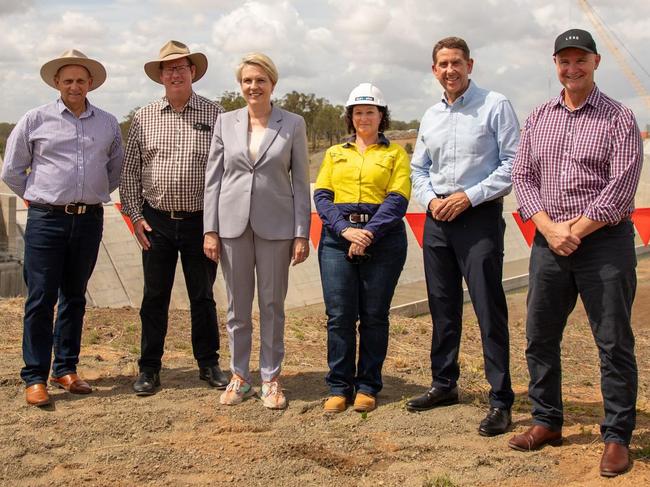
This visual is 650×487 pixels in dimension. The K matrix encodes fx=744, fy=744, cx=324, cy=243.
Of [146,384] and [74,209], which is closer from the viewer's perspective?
[74,209]

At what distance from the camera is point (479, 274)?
446 centimetres

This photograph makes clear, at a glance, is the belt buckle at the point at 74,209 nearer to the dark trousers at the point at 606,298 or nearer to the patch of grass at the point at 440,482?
the patch of grass at the point at 440,482

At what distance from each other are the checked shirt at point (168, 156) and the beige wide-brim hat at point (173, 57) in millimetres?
216

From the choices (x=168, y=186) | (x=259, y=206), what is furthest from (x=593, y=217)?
(x=168, y=186)

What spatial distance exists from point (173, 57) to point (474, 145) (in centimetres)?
209

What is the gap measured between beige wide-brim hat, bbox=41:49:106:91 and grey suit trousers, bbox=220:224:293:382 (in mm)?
1513

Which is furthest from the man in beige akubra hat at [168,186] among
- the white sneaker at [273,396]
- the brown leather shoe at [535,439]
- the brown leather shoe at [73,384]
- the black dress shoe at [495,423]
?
the brown leather shoe at [535,439]

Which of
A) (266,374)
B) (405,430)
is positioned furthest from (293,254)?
(405,430)

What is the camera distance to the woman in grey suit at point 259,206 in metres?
4.85

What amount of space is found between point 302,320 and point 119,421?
459 cm

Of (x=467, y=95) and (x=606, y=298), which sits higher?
(x=467, y=95)

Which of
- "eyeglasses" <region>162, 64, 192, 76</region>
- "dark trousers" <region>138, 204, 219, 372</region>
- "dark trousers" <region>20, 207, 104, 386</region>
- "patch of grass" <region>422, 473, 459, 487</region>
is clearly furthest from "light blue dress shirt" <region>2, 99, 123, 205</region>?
"patch of grass" <region>422, 473, 459, 487</region>

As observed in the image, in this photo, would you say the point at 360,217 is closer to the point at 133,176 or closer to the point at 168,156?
the point at 168,156

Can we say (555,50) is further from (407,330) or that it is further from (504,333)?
(407,330)
